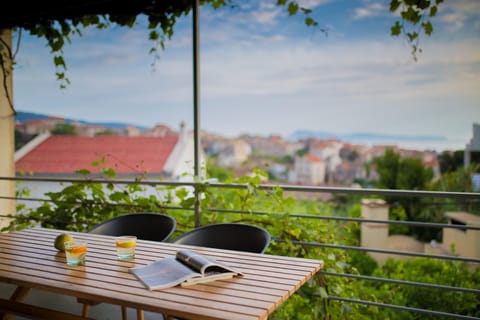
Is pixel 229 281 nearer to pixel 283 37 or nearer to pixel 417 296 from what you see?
pixel 417 296

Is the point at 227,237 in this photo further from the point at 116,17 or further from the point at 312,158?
the point at 312,158

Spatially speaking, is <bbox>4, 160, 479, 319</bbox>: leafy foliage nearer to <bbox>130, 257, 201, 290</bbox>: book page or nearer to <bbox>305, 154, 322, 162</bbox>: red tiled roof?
<bbox>130, 257, 201, 290</bbox>: book page

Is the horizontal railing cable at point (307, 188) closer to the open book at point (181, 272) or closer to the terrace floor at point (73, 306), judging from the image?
the terrace floor at point (73, 306)

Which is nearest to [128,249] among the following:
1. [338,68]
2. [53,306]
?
[53,306]

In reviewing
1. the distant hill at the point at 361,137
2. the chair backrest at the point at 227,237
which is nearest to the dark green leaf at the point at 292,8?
the chair backrest at the point at 227,237

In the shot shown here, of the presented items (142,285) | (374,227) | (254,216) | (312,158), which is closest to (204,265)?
(142,285)

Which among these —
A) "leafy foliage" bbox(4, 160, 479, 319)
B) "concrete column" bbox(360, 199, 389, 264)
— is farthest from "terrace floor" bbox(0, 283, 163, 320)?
"concrete column" bbox(360, 199, 389, 264)

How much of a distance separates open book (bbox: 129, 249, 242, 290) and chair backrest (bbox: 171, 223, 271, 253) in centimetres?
62

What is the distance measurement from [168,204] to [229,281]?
205 centimetres

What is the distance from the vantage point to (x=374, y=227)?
10.3m

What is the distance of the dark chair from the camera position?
8.99 feet

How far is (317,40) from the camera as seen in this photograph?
11.7 feet

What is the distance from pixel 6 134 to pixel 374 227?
824cm

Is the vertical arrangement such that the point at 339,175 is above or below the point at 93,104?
below
